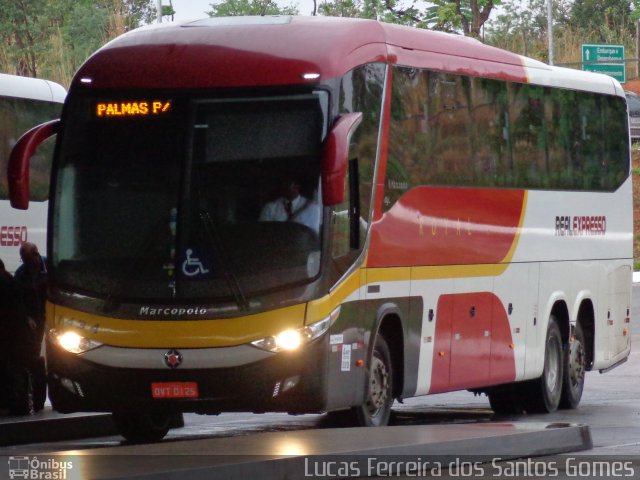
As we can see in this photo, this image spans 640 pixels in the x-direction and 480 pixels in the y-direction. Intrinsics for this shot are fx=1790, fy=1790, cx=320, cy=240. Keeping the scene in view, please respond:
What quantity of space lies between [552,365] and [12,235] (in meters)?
6.56

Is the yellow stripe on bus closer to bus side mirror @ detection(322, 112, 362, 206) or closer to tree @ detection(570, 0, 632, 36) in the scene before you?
bus side mirror @ detection(322, 112, 362, 206)

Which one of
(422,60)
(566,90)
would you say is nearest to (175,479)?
(422,60)

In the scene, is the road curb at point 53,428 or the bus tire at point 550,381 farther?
the bus tire at point 550,381

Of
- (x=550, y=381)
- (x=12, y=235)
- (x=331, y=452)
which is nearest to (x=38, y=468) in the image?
(x=331, y=452)

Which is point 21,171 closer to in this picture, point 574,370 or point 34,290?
point 34,290

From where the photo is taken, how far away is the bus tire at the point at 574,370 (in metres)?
20.5

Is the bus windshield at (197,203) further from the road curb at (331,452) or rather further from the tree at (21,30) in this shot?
the tree at (21,30)

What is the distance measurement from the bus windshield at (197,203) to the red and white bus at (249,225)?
14mm

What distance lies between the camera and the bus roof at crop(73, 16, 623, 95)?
47.1 feet

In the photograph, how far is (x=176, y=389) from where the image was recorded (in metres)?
14.0

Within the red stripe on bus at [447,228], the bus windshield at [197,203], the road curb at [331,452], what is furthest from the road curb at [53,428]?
the red stripe on bus at [447,228]

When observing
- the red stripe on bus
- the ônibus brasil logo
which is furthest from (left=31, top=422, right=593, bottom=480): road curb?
the red stripe on bus

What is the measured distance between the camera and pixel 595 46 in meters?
51.3

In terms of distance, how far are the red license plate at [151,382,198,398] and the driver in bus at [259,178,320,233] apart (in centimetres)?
142
